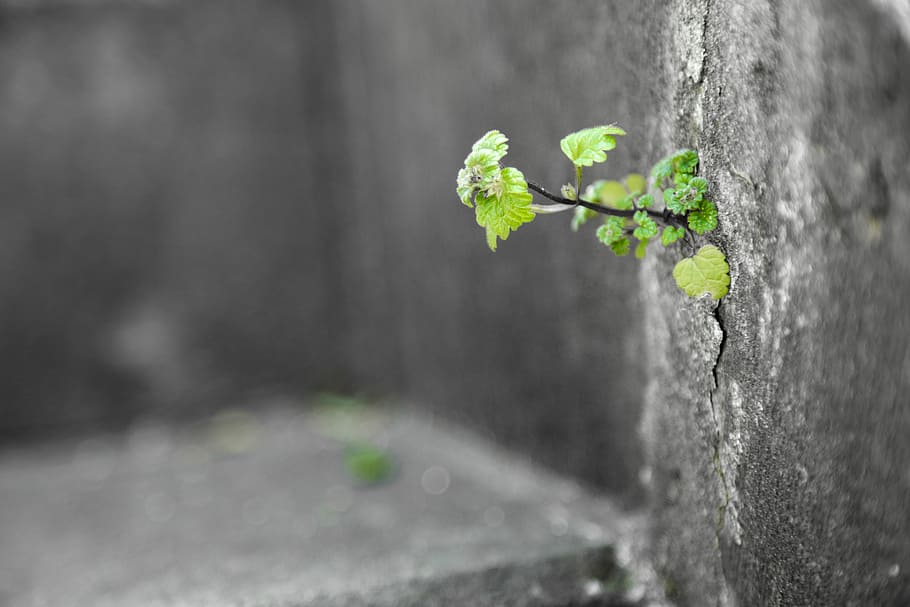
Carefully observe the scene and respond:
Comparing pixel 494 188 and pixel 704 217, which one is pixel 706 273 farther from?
pixel 494 188

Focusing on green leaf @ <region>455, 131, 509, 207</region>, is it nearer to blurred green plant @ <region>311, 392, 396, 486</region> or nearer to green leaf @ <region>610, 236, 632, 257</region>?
green leaf @ <region>610, 236, 632, 257</region>

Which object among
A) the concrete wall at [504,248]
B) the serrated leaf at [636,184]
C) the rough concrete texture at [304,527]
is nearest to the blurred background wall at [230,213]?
the concrete wall at [504,248]

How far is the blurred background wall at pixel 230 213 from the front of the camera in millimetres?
2613

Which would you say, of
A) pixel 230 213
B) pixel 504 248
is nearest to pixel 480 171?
pixel 504 248

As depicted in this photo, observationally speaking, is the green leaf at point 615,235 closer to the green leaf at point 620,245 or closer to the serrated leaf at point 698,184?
the green leaf at point 620,245

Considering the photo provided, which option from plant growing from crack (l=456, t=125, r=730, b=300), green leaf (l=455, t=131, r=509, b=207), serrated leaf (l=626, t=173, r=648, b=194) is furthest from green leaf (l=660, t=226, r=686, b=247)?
green leaf (l=455, t=131, r=509, b=207)

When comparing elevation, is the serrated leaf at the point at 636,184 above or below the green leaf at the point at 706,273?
above

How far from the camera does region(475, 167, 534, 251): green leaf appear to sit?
44.3 inches

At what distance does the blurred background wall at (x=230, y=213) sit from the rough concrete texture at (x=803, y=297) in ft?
3.77

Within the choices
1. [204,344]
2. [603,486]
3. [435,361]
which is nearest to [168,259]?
[204,344]

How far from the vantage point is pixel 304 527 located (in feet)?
6.50

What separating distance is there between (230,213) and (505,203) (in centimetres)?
239

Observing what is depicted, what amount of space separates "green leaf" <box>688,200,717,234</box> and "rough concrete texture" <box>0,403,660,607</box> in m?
0.68

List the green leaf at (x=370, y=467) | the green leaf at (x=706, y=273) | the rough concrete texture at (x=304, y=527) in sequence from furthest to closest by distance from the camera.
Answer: the green leaf at (x=370, y=467)
the rough concrete texture at (x=304, y=527)
the green leaf at (x=706, y=273)
